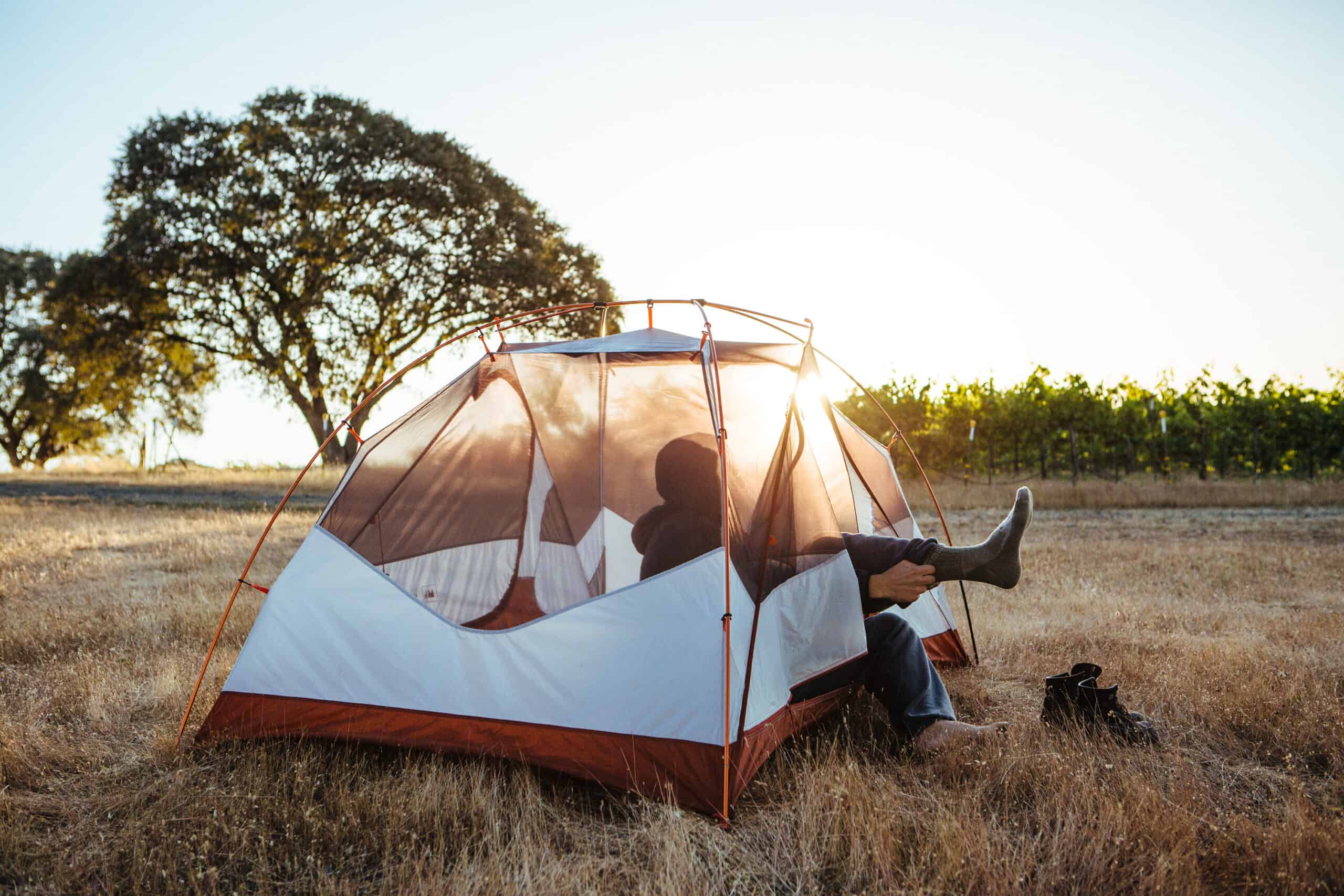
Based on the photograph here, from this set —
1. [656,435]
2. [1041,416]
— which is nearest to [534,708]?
[656,435]

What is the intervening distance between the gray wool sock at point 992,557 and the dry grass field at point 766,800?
2.19ft

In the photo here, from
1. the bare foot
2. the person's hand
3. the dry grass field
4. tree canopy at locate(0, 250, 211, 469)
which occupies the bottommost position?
the dry grass field

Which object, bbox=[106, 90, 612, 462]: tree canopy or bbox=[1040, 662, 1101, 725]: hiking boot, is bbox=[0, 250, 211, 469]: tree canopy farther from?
bbox=[1040, 662, 1101, 725]: hiking boot

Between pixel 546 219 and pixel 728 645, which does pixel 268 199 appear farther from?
pixel 728 645

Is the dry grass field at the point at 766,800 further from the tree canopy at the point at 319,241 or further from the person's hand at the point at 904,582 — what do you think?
the tree canopy at the point at 319,241

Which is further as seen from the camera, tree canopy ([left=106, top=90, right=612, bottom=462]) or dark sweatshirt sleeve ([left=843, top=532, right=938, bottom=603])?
tree canopy ([left=106, top=90, right=612, bottom=462])

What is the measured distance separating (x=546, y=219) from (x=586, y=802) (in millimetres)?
19624

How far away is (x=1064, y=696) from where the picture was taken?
371cm

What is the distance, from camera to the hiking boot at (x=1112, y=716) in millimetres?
3500

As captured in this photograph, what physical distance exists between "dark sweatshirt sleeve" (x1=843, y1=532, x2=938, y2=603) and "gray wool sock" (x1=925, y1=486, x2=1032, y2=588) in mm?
55

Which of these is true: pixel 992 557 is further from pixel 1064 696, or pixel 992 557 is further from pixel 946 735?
pixel 946 735

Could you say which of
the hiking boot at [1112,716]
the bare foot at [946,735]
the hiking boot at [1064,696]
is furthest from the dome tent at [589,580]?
the hiking boot at [1112,716]

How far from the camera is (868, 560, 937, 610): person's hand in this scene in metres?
3.74

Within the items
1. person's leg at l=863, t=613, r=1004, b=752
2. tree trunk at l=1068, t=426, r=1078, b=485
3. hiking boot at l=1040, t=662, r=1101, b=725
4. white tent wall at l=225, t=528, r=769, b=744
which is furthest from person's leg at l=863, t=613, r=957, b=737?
tree trunk at l=1068, t=426, r=1078, b=485
